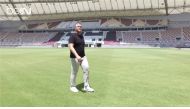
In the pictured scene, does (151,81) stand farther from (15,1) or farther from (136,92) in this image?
(15,1)

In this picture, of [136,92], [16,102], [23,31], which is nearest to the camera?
[16,102]

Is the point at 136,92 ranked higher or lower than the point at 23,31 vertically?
higher

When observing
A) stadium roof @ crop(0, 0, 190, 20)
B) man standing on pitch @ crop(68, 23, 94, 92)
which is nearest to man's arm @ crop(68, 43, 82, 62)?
man standing on pitch @ crop(68, 23, 94, 92)

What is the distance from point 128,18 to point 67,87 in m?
72.8

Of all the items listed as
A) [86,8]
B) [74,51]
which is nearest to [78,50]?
[74,51]

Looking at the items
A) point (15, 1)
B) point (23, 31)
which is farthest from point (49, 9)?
point (23, 31)

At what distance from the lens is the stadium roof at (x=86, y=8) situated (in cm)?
7275

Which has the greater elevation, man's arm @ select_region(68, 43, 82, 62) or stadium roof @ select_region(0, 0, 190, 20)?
man's arm @ select_region(68, 43, 82, 62)

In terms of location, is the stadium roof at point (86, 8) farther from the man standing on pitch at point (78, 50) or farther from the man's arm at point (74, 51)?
the man's arm at point (74, 51)

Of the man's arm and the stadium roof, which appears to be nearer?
the man's arm

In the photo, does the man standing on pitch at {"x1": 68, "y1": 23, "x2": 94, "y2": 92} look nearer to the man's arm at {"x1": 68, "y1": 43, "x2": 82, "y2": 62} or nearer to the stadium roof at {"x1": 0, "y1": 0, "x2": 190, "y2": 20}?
the man's arm at {"x1": 68, "y1": 43, "x2": 82, "y2": 62}

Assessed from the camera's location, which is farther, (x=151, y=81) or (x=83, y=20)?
(x=83, y=20)

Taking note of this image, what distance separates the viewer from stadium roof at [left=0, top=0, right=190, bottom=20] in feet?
239

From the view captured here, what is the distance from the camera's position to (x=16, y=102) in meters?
8.74
